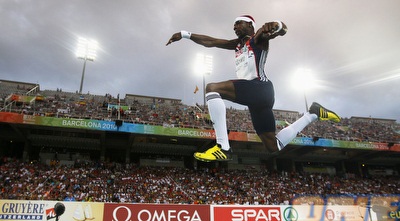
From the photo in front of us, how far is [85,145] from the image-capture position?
31656mm

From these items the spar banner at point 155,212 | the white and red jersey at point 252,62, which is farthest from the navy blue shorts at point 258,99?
the spar banner at point 155,212

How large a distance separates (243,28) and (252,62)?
2.14ft

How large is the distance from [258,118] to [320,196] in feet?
94.4

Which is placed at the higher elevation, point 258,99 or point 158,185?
point 258,99

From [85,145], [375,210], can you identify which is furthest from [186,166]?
[375,210]

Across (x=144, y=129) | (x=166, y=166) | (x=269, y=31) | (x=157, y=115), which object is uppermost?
(x=157, y=115)

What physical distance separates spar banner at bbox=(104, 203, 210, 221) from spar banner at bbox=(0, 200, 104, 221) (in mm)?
616

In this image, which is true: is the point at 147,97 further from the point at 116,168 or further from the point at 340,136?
the point at 340,136

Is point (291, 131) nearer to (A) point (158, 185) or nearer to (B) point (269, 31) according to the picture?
(B) point (269, 31)

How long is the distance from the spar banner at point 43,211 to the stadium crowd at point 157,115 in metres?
12.0

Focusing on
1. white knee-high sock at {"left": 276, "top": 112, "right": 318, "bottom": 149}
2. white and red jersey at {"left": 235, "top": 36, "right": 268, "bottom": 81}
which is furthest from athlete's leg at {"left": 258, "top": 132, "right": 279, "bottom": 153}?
white and red jersey at {"left": 235, "top": 36, "right": 268, "bottom": 81}

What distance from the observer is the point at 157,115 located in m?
31.6

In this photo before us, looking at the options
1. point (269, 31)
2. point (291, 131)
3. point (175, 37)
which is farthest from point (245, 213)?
point (269, 31)

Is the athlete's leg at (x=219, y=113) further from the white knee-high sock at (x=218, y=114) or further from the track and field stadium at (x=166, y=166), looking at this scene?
the track and field stadium at (x=166, y=166)
